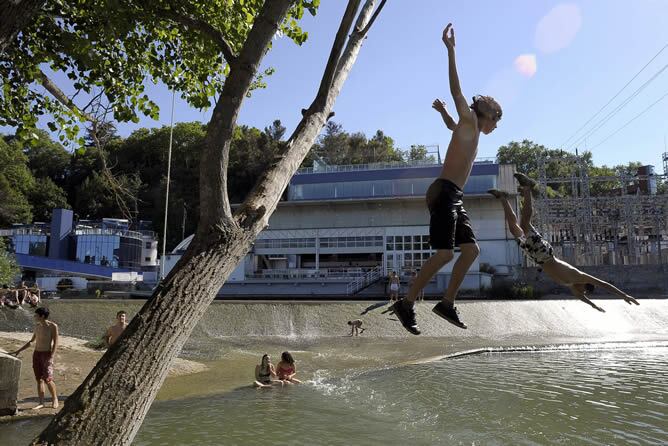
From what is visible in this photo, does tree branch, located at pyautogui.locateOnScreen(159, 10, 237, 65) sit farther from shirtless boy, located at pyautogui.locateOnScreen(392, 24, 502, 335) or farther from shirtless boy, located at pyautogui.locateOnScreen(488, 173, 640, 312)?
shirtless boy, located at pyautogui.locateOnScreen(488, 173, 640, 312)

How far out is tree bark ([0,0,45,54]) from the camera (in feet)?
13.5

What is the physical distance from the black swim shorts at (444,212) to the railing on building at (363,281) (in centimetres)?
3533

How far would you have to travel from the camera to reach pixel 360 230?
4659cm

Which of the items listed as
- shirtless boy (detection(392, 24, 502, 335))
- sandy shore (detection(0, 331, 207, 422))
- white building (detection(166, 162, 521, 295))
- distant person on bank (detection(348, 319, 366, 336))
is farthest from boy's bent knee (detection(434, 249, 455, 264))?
white building (detection(166, 162, 521, 295))

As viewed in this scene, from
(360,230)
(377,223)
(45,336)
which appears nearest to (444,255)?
(45,336)

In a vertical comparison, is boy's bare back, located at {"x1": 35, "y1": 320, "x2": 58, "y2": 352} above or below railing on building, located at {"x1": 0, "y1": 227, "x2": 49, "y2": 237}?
below

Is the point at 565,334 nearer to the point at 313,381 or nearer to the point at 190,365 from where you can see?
the point at 313,381

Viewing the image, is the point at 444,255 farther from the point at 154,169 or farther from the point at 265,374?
the point at 154,169

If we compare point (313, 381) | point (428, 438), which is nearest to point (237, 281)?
point (313, 381)

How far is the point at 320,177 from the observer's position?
50.4m

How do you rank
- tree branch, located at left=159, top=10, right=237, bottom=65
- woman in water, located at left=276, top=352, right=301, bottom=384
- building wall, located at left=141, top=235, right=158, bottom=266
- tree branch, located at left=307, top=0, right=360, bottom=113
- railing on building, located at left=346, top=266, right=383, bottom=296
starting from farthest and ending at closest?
building wall, located at left=141, top=235, right=158, bottom=266, railing on building, located at left=346, top=266, right=383, bottom=296, woman in water, located at left=276, top=352, right=301, bottom=384, tree branch, located at left=307, top=0, right=360, bottom=113, tree branch, located at left=159, top=10, right=237, bottom=65

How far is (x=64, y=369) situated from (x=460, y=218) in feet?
40.6

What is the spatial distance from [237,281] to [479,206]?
20.7 metres

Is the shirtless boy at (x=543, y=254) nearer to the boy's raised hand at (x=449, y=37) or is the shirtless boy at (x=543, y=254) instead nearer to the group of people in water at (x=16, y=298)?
the boy's raised hand at (x=449, y=37)
